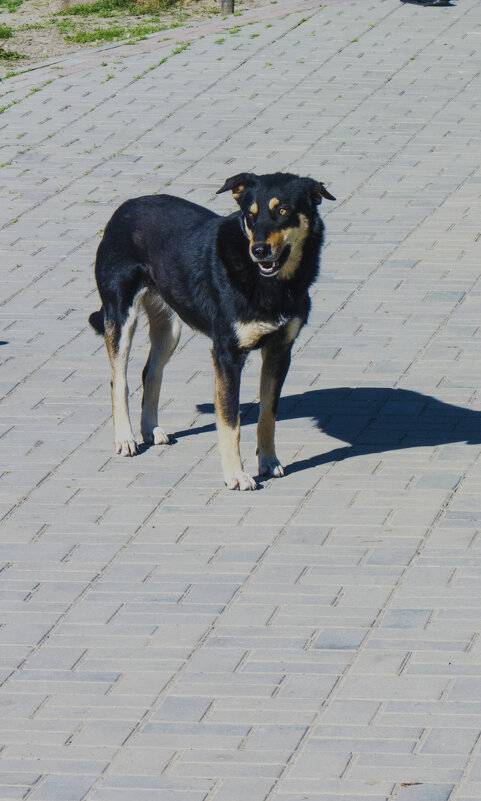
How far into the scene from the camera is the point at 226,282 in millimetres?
6973

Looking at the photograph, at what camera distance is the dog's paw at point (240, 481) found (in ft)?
23.0

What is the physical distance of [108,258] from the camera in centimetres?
754

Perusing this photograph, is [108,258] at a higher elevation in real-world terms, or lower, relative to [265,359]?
higher

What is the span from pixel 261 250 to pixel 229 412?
85cm

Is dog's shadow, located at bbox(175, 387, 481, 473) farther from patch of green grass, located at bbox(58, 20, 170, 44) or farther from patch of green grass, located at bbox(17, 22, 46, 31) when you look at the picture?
patch of green grass, located at bbox(17, 22, 46, 31)

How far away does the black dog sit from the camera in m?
6.78

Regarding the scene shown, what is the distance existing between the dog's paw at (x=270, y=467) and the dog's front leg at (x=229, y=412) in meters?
0.23

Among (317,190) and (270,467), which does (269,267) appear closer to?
(317,190)

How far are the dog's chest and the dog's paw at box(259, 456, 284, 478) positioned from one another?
626mm

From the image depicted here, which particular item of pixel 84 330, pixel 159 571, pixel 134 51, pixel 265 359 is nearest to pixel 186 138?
pixel 134 51

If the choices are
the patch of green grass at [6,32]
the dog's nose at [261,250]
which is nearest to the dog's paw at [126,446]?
the dog's nose at [261,250]

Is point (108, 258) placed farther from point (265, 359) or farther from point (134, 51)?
point (134, 51)

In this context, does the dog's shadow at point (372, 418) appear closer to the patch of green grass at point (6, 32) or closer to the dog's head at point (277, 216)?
the dog's head at point (277, 216)

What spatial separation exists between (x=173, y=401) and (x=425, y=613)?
291 centimetres
